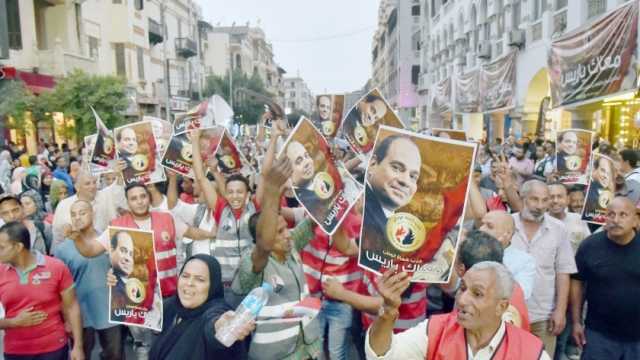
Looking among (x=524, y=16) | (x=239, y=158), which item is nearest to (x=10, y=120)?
(x=239, y=158)

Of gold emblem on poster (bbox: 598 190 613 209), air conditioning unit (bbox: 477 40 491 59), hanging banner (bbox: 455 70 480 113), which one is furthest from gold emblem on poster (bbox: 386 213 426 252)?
air conditioning unit (bbox: 477 40 491 59)

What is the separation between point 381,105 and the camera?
5.71m

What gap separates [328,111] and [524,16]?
44.0 ft

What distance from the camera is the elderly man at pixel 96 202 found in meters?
Answer: 5.60

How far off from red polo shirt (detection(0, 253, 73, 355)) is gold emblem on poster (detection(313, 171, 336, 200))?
1819 millimetres

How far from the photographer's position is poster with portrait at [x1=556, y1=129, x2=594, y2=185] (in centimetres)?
668

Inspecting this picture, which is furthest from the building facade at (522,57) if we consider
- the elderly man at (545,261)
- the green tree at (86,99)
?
the green tree at (86,99)

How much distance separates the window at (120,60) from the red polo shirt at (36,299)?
27.9 m

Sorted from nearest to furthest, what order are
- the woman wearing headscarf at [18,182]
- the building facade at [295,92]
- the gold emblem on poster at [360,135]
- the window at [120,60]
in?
the gold emblem on poster at [360,135] < the woman wearing headscarf at [18,182] < the window at [120,60] < the building facade at [295,92]

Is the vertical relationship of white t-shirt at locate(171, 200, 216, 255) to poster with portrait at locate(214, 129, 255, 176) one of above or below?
below

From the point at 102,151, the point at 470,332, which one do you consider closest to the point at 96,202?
the point at 102,151

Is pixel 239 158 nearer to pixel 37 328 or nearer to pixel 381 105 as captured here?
pixel 381 105

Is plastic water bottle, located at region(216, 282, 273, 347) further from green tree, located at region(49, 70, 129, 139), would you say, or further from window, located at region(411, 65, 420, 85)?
window, located at region(411, 65, 420, 85)

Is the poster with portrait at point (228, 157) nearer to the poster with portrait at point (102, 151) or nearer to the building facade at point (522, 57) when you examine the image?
the poster with portrait at point (102, 151)
